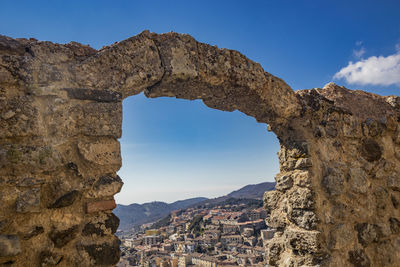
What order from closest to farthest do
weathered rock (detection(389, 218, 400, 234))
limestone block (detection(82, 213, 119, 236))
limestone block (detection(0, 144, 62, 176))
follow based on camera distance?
limestone block (detection(0, 144, 62, 176)) → limestone block (detection(82, 213, 119, 236)) → weathered rock (detection(389, 218, 400, 234))

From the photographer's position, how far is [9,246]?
4.68 ft

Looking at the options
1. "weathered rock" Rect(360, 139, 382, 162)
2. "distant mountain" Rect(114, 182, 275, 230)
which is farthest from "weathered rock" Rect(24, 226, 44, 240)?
"distant mountain" Rect(114, 182, 275, 230)

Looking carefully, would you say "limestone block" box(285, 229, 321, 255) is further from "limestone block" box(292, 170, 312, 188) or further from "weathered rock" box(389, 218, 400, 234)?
"weathered rock" box(389, 218, 400, 234)

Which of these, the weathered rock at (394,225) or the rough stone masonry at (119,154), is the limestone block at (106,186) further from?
the weathered rock at (394,225)

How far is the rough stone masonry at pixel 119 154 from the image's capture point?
1.58 m

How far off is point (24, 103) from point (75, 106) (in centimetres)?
28

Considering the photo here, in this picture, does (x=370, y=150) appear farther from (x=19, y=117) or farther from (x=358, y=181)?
(x=19, y=117)

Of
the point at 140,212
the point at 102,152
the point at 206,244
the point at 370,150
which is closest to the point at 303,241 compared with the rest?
the point at 370,150

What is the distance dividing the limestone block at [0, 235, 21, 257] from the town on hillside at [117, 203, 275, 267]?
21352 mm

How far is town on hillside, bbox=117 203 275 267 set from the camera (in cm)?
2766

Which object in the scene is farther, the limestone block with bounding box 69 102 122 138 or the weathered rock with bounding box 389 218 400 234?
the weathered rock with bounding box 389 218 400 234

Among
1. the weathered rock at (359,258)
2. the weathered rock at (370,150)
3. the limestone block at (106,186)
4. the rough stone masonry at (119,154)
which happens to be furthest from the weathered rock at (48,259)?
the weathered rock at (370,150)

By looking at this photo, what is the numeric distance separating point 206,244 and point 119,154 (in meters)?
36.9

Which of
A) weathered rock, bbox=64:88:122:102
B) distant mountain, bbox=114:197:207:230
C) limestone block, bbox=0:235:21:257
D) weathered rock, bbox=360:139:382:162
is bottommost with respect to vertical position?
distant mountain, bbox=114:197:207:230
